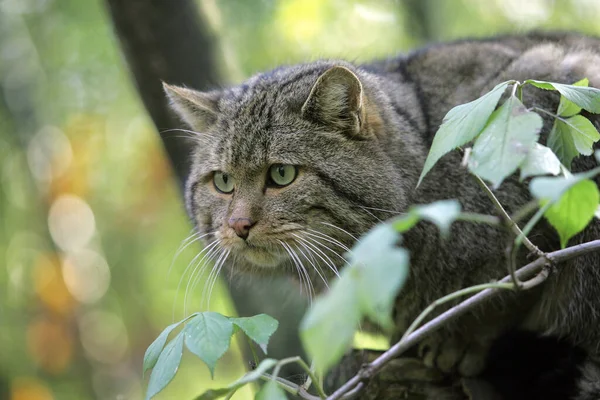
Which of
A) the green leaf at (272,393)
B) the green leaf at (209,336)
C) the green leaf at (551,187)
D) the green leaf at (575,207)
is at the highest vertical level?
the green leaf at (551,187)

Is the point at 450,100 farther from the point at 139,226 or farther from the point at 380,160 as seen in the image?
the point at 139,226

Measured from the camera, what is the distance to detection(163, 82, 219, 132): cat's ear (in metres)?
3.25

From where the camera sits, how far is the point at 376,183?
292cm

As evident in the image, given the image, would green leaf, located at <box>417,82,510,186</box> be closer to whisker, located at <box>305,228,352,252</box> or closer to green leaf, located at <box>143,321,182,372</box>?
green leaf, located at <box>143,321,182,372</box>

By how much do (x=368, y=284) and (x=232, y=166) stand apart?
77.7 inches

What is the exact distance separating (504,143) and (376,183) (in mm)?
1341

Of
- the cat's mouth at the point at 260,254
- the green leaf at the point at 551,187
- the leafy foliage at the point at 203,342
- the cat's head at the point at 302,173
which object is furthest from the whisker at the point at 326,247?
the green leaf at the point at 551,187

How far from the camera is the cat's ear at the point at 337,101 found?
2.77 metres

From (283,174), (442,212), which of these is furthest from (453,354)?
(442,212)

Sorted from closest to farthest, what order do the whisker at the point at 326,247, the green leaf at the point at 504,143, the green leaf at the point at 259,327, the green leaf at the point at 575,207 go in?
the green leaf at the point at 575,207
the green leaf at the point at 504,143
the green leaf at the point at 259,327
the whisker at the point at 326,247

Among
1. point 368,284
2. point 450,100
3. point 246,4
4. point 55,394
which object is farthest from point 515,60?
point 55,394

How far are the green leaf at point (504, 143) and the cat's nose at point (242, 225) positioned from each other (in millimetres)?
1316

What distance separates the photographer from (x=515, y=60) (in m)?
3.32

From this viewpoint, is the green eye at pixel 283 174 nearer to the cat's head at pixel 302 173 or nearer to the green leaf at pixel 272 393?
the cat's head at pixel 302 173
